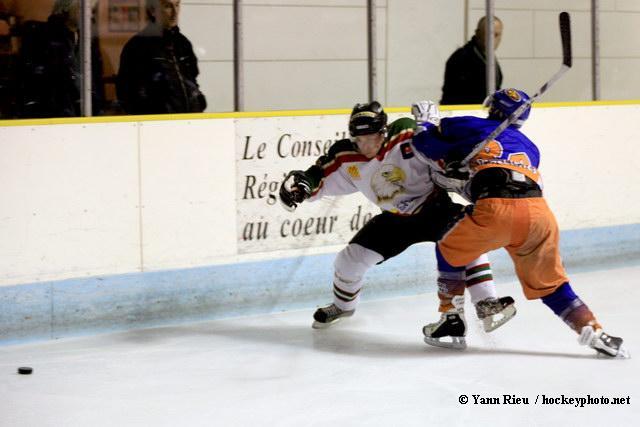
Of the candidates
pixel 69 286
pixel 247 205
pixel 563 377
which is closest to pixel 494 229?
pixel 563 377

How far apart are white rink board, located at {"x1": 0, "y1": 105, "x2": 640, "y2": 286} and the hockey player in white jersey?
0.50 m

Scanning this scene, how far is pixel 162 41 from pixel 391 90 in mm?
1154

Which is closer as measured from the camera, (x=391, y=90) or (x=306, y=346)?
(x=306, y=346)

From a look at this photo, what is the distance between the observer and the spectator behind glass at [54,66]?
434cm

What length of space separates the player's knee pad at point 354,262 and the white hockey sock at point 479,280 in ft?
1.33

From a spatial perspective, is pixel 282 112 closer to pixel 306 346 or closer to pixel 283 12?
pixel 283 12

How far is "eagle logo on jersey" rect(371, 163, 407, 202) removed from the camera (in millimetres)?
4273

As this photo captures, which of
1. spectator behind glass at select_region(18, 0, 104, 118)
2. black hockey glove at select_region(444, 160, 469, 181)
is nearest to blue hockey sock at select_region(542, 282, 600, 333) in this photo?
black hockey glove at select_region(444, 160, 469, 181)

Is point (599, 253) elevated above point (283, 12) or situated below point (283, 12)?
below

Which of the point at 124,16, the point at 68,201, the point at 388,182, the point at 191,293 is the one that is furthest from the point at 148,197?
the point at 388,182

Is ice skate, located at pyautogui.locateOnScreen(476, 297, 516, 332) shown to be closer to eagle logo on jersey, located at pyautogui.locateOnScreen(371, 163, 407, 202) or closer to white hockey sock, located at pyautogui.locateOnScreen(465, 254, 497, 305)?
white hockey sock, located at pyautogui.locateOnScreen(465, 254, 497, 305)

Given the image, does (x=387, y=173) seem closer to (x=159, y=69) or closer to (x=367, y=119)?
(x=367, y=119)

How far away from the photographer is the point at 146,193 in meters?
4.56

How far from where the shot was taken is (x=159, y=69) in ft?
15.4
